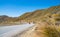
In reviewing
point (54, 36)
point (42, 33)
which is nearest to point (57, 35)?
point (54, 36)

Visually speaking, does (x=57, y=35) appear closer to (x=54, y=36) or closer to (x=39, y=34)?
(x=54, y=36)

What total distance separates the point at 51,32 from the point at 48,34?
1.01 feet

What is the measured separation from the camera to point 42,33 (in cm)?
1116

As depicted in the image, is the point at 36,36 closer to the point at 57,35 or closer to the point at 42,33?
the point at 42,33

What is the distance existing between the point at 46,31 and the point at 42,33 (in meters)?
0.30

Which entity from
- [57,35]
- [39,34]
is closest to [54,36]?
[57,35]

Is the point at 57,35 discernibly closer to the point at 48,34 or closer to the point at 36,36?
the point at 48,34

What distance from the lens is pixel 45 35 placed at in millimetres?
10672

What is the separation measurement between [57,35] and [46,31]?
84 centimetres

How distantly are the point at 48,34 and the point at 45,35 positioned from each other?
0.21 meters

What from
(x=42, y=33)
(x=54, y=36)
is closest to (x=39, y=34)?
(x=42, y=33)

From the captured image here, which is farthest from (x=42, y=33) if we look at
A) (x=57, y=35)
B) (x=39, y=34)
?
(x=57, y=35)

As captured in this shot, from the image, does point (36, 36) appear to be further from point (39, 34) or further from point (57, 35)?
point (57, 35)

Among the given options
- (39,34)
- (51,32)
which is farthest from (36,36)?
(51,32)
